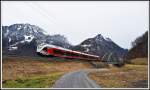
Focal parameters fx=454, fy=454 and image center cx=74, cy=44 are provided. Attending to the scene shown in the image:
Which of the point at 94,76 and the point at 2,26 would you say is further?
the point at 94,76

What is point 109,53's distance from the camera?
22.9 metres

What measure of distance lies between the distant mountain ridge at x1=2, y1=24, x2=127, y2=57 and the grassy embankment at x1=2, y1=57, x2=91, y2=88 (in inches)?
20.3

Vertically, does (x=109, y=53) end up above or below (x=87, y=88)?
above

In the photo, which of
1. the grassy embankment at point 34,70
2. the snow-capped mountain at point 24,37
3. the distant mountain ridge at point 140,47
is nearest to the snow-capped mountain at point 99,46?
the distant mountain ridge at point 140,47

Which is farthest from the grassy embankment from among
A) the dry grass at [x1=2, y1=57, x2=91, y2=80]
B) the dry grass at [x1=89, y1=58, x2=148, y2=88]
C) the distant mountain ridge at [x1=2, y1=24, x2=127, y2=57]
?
the dry grass at [x1=89, y1=58, x2=148, y2=88]

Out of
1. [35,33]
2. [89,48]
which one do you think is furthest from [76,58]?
[35,33]

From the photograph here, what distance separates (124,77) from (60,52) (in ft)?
11.2

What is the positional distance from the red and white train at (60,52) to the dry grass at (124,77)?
109 centimetres

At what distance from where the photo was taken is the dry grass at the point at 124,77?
22.2m

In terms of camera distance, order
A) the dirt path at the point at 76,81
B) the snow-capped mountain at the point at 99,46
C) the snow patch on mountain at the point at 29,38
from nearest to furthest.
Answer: the snow patch on mountain at the point at 29,38 < the snow-capped mountain at the point at 99,46 < the dirt path at the point at 76,81

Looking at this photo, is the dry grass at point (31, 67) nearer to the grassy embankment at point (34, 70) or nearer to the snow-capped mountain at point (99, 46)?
the grassy embankment at point (34, 70)

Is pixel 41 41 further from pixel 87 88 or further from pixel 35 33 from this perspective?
pixel 87 88

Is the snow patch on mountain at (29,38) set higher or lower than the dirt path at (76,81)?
higher

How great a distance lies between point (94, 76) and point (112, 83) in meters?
1.55
